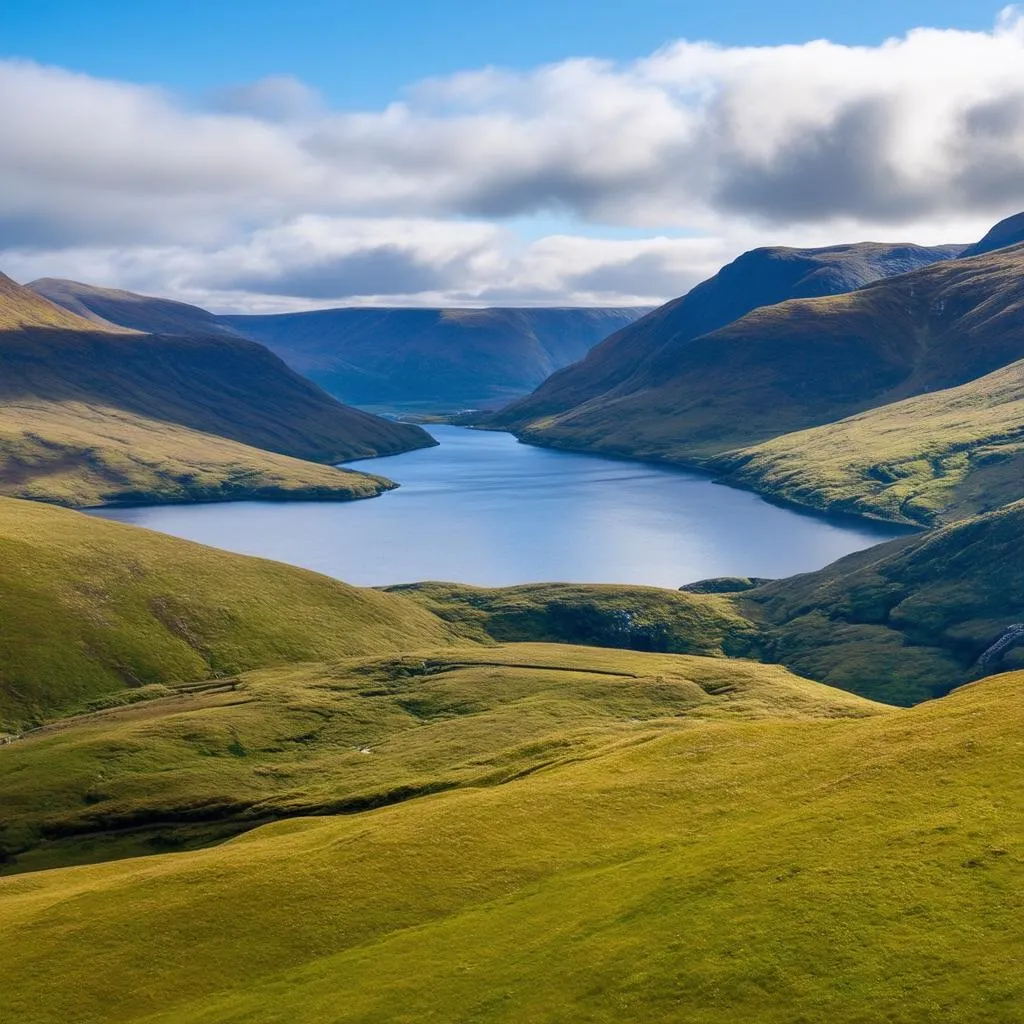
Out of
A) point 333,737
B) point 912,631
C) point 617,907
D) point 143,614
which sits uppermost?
point 143,614

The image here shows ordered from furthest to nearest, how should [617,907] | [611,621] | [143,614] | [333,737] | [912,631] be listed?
[611,621]
[912,631]
[143,614]
[333,737]
[617,907]

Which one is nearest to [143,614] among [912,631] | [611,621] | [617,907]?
[611,621]

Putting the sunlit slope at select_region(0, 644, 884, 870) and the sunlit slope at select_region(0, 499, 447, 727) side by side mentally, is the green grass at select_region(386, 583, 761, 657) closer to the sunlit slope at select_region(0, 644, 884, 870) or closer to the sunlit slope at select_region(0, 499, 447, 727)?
the sunlit slope at select_region(0, 499, 447, 727)

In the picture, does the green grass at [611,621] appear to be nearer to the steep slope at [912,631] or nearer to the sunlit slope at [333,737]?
the steep slope at [912,631]

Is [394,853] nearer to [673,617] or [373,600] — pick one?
[373,600]

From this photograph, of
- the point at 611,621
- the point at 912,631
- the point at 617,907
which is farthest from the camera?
the point at 611,621

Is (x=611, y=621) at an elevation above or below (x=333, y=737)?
above

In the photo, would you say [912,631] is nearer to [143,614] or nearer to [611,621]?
[611,621]
